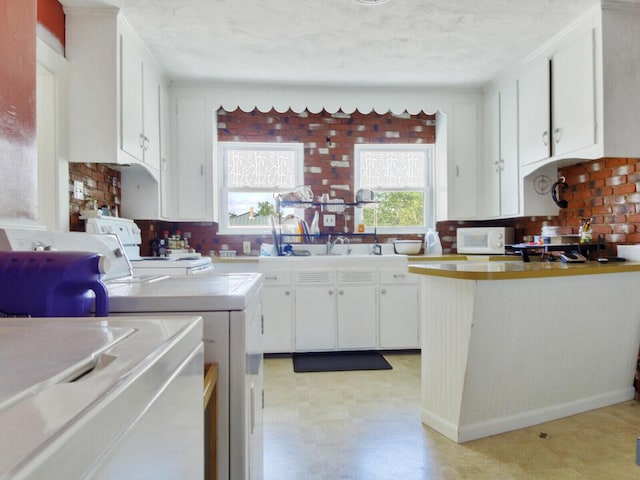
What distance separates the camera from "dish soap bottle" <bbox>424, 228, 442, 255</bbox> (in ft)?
13.7

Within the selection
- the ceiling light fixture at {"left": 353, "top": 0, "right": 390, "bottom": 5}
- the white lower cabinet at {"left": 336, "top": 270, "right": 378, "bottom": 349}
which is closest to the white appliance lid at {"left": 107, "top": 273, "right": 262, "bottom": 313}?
the ceiling light fixture at {"left": 353, "top": 0, "right": 390, "bottom": 5}

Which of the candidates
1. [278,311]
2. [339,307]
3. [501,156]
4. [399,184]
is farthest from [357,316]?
[501,156]

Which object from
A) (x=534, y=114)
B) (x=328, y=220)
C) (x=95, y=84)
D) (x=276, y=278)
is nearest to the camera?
(x=95, y=84)

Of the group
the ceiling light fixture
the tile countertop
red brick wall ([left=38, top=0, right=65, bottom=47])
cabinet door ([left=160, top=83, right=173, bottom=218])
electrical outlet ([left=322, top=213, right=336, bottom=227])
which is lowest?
the tile countertop

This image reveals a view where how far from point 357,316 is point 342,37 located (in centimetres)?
224

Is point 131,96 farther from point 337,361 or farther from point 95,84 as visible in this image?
point 337,361

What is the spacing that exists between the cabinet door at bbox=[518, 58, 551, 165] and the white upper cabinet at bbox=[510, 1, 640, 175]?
0.09ft

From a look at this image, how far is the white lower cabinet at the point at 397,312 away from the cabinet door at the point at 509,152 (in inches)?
42.5

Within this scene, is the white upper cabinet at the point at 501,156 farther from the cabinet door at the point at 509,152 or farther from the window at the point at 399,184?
the window at the point at 399,184

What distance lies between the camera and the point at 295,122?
4297 millimetres

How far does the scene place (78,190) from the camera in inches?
105

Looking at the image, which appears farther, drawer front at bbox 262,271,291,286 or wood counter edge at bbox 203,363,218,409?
drawer front at bbox 262,271,291,286

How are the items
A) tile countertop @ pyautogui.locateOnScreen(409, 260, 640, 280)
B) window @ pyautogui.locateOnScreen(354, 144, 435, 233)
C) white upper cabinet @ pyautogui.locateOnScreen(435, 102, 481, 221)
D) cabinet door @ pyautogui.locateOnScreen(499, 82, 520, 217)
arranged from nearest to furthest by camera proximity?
tile countertop @ pyautogui.locateOnScreen(409, 260, 640, 280) < cabinet door @ pyautogui.locateOnScreen(499, 82, 520, 217) < white upper cabinet @ pyautogui.locateOnScreen(435, 102, 481, 221) < window @ pyautogui.locateOnScreen(354, 144, 435, 233)

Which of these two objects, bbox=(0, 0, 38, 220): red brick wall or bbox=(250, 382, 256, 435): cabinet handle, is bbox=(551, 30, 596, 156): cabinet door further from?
bbox=(0, 0, 38, 220): red brick wall
